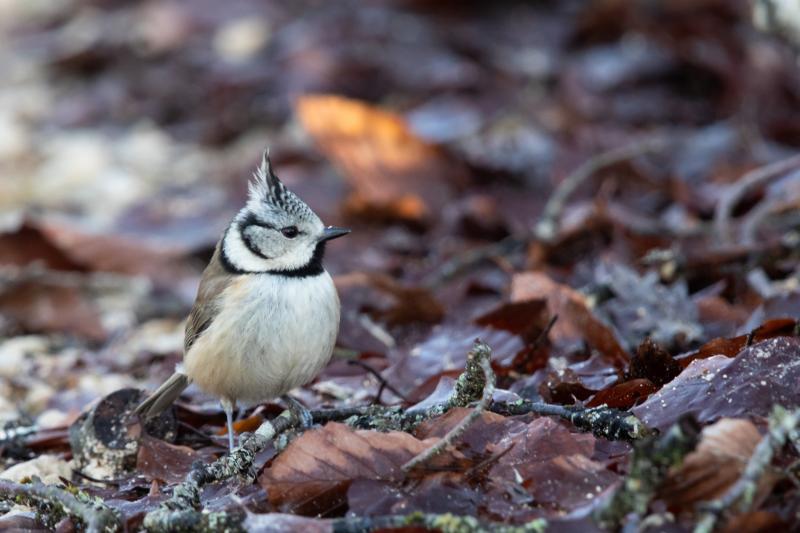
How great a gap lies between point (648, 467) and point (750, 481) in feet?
0.68

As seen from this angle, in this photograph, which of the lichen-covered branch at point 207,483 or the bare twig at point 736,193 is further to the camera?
the bare twig at point 736,193

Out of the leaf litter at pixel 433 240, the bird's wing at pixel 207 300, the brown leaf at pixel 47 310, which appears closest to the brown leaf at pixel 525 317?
the leaf litter at pixel 433 240

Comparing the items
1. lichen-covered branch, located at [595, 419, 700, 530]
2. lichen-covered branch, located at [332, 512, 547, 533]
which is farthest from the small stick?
lichen-covered branch, located at [595, 419, 700, 530]

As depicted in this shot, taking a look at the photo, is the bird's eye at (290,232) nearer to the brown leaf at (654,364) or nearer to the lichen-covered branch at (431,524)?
the brown leaf at (654,364)

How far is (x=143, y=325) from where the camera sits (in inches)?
227

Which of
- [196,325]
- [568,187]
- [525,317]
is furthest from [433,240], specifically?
[196,325]

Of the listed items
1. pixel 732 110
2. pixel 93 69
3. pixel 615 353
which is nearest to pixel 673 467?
pixel 615 353

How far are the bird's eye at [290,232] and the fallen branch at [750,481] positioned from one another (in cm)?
213

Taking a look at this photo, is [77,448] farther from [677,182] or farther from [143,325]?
[677,182]

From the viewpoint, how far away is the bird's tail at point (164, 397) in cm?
385

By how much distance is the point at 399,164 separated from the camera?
6305 millimetres

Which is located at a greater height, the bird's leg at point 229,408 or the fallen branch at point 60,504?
the fallen branch at point 60,504

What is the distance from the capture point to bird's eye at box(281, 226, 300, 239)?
4.18 meters

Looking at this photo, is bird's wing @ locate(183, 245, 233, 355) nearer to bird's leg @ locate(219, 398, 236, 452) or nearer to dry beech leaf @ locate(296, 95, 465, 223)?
bird's leg @ locate(219, 398, 236, 452)
